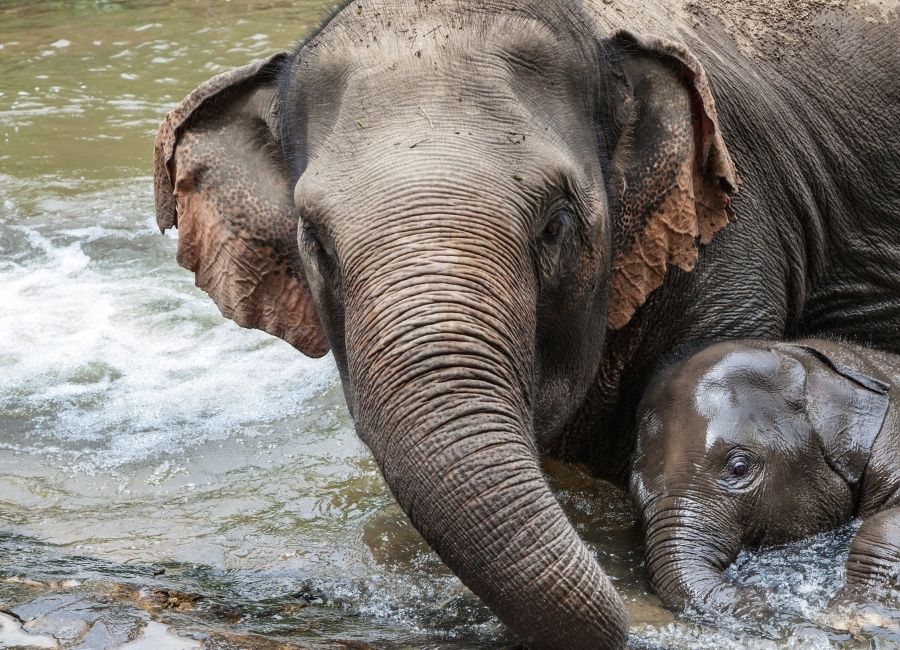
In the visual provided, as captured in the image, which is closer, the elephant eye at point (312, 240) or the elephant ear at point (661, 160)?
the elephant eye at point (312, 240)

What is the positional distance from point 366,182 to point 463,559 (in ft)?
3.07

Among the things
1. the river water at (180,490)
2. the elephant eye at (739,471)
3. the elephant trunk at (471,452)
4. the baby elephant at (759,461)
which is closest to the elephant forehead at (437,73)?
the elephant trunk at (471,452)

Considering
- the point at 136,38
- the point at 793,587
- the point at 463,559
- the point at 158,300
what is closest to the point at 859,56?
the point at 793,587

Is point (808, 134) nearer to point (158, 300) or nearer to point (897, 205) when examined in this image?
point (897, 205)

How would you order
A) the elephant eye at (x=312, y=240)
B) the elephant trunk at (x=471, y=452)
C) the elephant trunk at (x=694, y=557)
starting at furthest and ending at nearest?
1. the elephant trunk at (x=694, y=557)
2. the elephant eye at (x=312, y=240)
3. the elephant trunk at (x=471, y=452)

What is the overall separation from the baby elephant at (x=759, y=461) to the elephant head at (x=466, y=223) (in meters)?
0.33

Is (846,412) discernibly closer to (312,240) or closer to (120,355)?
(312,240)

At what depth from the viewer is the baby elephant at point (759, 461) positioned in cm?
395

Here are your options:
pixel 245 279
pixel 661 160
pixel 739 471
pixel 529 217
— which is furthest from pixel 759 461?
pixel 245 279

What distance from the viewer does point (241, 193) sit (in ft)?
13.3

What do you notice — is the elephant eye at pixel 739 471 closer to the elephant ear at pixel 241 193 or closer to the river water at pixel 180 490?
the river water at pixel 180 490

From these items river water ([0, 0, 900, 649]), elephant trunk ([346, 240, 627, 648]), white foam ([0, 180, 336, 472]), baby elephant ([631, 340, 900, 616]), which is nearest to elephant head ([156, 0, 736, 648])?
elephant trunk ([346, 240, 627, 648])

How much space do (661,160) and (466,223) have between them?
40.0 inches

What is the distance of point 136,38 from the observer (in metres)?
13.2
